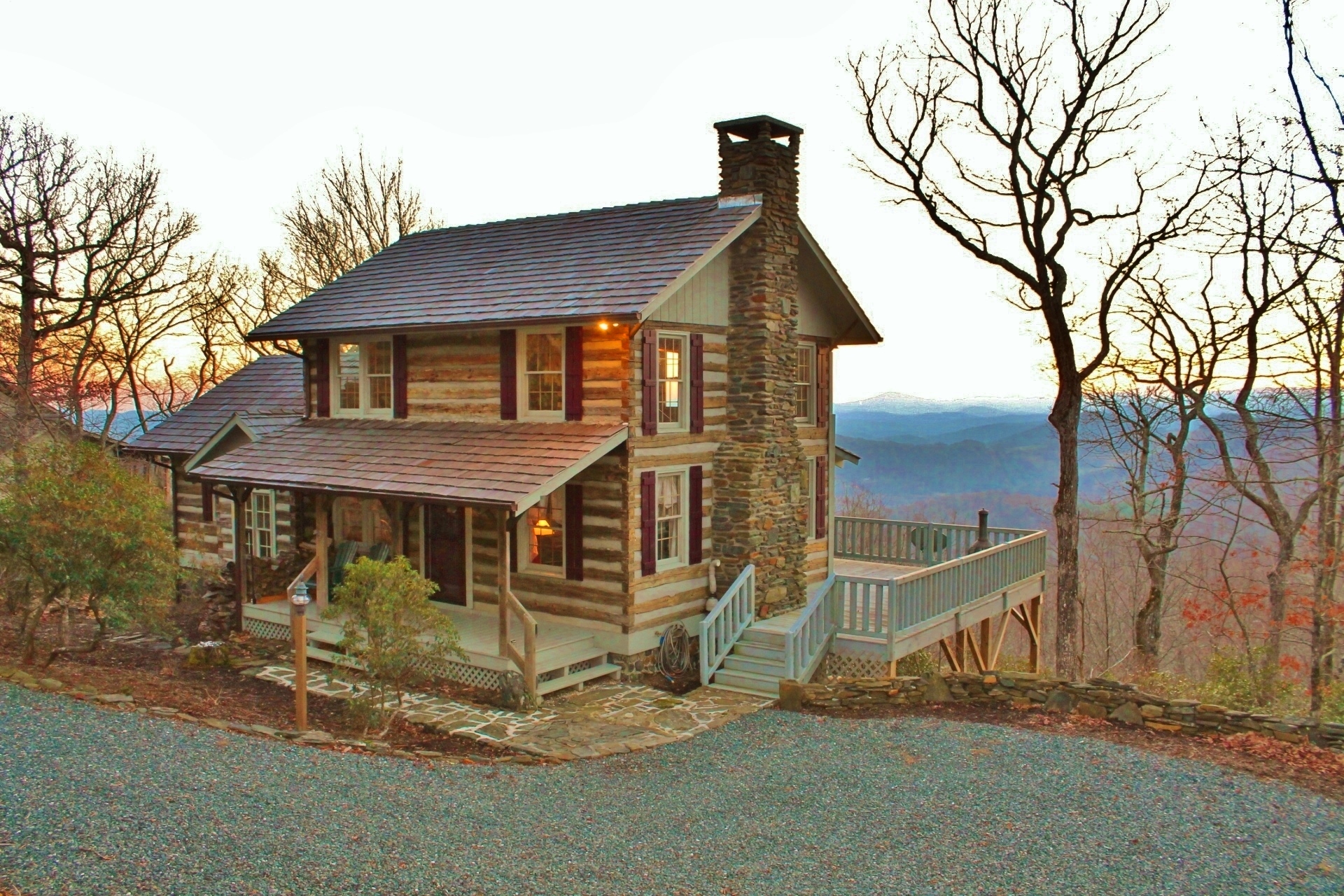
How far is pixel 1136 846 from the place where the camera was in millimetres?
8211

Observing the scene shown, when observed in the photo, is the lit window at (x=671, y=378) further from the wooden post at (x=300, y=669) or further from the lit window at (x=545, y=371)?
the wooden post at (x=300, y=669)

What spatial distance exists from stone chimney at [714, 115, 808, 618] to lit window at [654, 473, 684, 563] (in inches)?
31.2

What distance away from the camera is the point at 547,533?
1497 centimetres

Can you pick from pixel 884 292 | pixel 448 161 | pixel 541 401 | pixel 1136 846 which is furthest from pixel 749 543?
pixel 448 161

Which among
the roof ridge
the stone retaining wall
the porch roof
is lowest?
the stone retaining wall

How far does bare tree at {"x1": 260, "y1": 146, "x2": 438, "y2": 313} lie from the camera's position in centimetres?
3569

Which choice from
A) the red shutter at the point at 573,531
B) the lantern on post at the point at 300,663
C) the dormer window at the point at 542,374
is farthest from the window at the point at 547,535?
the lantern on post at the point at 300,663

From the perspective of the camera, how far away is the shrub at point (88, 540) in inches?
476

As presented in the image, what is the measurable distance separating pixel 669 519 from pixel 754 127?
21.5ft

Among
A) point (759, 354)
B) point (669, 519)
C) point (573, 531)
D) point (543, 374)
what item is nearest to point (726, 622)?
point (669, 519)

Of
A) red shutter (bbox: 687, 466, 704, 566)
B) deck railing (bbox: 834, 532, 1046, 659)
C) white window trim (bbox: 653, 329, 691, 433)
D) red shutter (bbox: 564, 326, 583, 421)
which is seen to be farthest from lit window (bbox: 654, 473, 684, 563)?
deck railing (bbox: 834, 532, 1046, 659)

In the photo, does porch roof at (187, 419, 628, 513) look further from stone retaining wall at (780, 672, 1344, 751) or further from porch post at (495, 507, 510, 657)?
stone retaining wall at (780, 672, 1344, 751)

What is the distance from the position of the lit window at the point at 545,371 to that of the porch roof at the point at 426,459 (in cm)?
45

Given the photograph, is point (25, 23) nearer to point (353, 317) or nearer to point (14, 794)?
point (353, 317)
